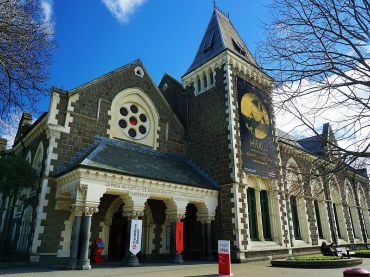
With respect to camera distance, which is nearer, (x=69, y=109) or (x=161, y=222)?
(x=69, y=109)

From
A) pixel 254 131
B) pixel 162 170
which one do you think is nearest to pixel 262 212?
pixel 254 131

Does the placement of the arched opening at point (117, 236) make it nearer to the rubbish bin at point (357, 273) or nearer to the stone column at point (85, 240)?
the stone column at point (85, 240)

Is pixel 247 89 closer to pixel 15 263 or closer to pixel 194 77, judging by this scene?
pixel 194 77

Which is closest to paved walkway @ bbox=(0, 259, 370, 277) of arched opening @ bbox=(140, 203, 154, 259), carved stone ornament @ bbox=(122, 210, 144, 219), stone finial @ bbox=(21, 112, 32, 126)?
carved stone ornament @ bbox=(122, 210, 144, 219)

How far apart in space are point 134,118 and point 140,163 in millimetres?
4258

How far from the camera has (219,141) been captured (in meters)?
20.1

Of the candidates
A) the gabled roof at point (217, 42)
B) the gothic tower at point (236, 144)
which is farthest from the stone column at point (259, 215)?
the gabled roof at point (217, 42)

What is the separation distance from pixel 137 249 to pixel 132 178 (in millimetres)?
3332

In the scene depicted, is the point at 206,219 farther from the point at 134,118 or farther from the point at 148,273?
the point at 134,118

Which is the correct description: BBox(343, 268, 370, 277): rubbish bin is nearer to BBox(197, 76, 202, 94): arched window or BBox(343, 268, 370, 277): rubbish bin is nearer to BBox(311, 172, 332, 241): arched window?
BBox(197, 76, 202, 94): arched window

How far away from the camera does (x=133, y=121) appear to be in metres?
20.0

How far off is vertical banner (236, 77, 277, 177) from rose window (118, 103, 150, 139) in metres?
6.68

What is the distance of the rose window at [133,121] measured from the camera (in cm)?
1950

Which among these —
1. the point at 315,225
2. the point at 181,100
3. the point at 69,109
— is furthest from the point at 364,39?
the point at 315,225
